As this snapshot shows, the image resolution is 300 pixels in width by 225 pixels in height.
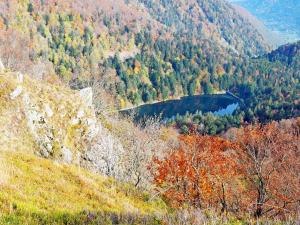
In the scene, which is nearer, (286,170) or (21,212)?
(21,212)

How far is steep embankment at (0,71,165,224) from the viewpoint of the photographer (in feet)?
34.1

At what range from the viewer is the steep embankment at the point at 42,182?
10.4 m

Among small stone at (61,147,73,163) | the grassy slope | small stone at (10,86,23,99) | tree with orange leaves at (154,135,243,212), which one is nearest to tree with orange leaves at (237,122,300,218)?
tree with orange leaves at (154,135,243,212)

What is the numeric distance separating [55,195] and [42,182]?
1.37m

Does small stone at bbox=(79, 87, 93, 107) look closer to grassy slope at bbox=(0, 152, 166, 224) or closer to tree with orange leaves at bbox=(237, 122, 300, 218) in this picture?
tree with orange leaves at bbox=(237, 122, 300, 218)

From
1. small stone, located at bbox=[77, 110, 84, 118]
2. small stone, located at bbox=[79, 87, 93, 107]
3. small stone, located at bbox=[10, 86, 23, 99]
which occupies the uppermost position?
small stone, located at bbox=[10, 86, 23, 99]

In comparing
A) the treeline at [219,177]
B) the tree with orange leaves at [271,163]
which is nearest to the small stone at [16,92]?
the treeline at [219,177]

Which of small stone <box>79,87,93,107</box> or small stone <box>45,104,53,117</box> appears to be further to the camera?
small stone <box>79,87,93,107</box>

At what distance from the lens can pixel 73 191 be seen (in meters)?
13.9

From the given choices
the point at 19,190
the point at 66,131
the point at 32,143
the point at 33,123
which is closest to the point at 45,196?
the point at 19,190

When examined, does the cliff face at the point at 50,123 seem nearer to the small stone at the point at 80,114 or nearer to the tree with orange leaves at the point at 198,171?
the small stone at the point at 80,114

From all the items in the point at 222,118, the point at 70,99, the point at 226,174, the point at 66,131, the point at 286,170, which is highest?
the point at 70,99

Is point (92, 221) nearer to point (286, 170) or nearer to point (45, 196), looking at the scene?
point (45, 196)

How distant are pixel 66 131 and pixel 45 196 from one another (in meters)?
27.4
